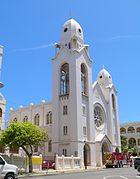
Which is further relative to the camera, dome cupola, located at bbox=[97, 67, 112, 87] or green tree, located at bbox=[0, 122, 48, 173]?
dome cupola, located at bbox=[97, 67, 112, 87]

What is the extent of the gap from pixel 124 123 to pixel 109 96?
142 ft

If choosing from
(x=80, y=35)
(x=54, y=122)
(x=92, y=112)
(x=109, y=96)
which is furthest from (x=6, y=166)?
(x=109, y=96)

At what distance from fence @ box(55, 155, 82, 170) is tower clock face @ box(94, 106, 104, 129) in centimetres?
1334

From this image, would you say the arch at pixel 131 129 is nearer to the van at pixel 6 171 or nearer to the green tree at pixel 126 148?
the green tree at pixel 126 148

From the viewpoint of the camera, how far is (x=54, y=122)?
51.9 metres

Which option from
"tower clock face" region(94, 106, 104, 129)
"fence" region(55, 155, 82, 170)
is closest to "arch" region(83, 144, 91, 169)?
"fence" region(55, 155, 82, 170)


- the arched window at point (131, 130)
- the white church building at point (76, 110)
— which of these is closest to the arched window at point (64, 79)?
the white church building at point (76, 110)

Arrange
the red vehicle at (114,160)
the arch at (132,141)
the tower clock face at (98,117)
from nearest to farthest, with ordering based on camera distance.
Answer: the red vehicle at (114,160)
the tower clock face at (98,117)
the arch at (132,141)

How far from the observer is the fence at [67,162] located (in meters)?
41.1

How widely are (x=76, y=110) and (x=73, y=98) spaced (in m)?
2.34

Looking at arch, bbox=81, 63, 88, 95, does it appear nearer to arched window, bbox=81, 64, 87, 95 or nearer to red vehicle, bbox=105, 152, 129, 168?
arched window, bbox=81, 64, 87, 95

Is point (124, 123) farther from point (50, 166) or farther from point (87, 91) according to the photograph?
point (50, 166)

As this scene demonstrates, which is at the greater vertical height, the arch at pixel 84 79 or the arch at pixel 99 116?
the arch at pixel 84 79

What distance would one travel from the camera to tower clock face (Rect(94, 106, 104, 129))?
58.7 meters
